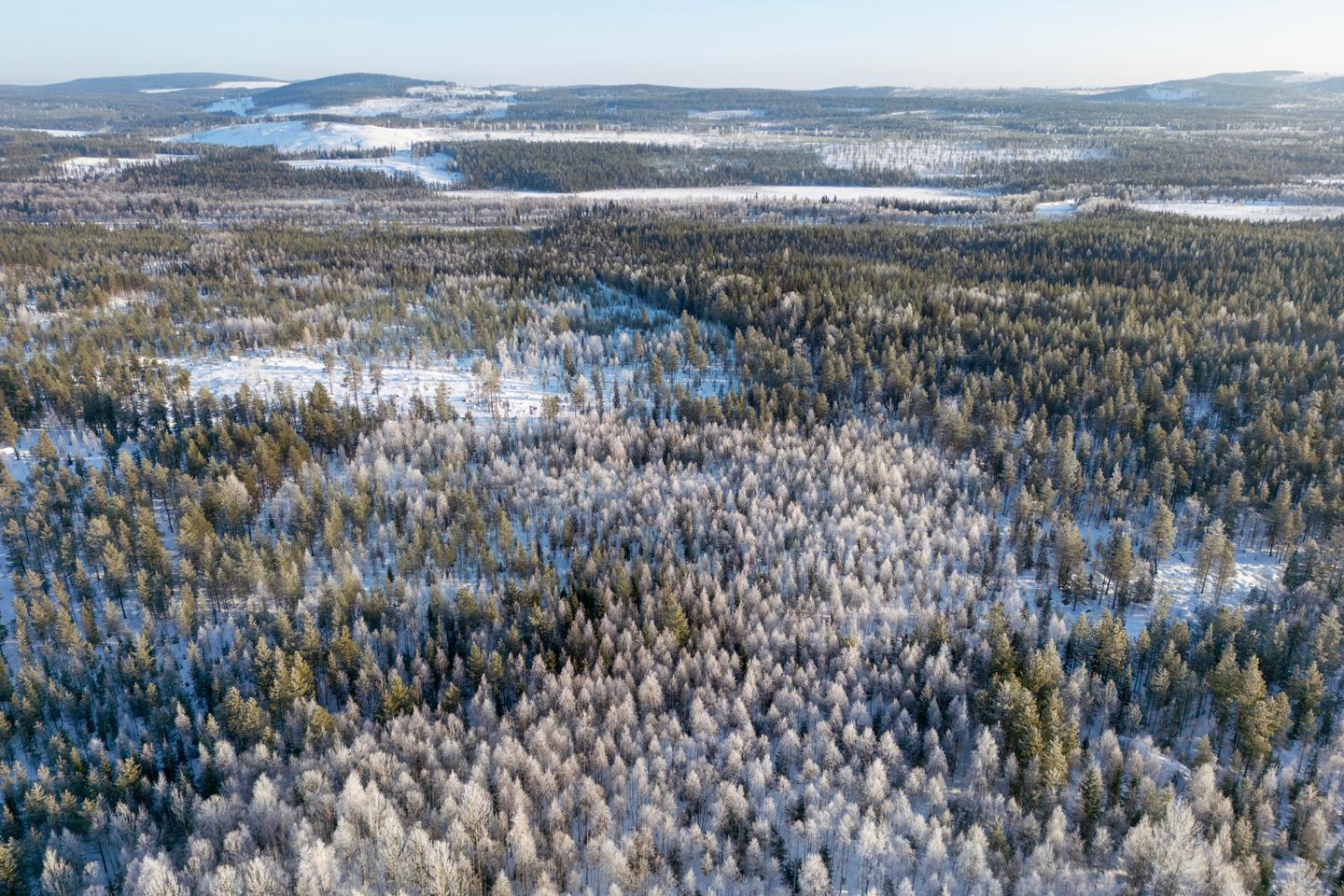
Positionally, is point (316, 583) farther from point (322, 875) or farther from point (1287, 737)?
point (1287, 737)

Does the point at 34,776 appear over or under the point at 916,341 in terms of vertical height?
under

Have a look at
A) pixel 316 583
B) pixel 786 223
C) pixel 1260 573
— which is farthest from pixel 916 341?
pixel 786 223

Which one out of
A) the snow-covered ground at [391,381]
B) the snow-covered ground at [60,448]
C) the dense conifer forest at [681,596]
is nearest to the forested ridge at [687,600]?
the dense conifer forest at [681,596]

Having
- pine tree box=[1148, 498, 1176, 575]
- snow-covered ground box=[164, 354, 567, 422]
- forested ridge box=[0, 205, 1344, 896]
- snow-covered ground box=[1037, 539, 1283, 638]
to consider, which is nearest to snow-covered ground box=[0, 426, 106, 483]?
forested ridge box=[0, 205, 1344, 896]

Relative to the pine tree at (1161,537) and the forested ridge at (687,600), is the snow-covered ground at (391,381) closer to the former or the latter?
the forested ridge at (687,600)

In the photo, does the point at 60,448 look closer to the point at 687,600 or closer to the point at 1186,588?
the point at 687,600

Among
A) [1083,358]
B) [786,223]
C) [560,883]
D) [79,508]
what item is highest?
[786,223]
